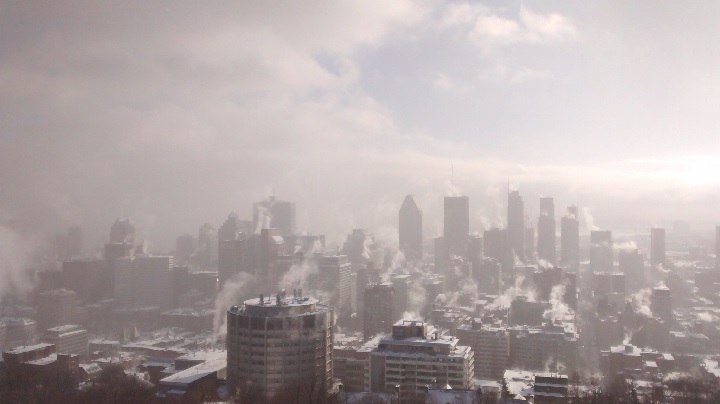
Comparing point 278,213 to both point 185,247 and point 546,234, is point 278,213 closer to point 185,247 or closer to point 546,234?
point 185,247

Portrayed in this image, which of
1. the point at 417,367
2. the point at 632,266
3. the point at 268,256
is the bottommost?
the point at 417,367

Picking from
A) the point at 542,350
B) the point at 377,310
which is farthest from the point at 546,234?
the point at 542,350

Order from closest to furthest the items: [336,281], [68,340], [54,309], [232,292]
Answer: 1. [68,340]
2. [54,309]
3. [336,281]
4. [232,292]

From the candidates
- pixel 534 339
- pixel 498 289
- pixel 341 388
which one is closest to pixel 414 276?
pixel 498 289

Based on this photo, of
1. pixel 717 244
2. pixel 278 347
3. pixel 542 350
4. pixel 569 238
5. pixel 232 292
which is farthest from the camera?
pixel 569 238

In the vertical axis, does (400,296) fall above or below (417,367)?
below

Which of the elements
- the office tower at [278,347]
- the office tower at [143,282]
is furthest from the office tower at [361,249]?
the office tower at [278,347]

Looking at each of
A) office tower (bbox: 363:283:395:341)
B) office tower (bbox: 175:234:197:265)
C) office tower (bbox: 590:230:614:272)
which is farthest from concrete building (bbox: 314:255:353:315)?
office tower (bbox: 590:230:614:272)

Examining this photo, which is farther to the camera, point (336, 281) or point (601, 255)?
point (601, 255)
